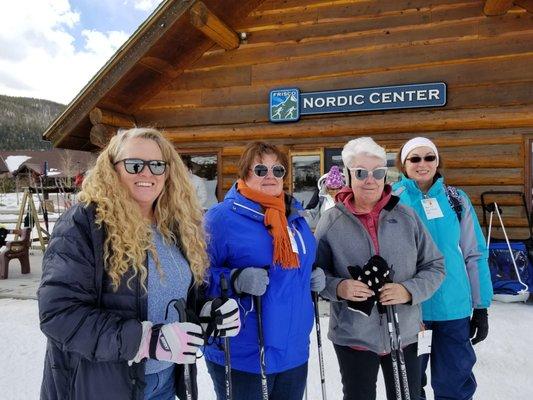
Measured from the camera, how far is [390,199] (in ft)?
7.57

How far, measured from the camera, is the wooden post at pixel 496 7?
507 cm

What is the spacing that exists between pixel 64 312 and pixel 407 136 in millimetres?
5301

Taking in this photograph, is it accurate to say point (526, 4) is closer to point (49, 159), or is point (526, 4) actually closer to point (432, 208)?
point (432, 208)

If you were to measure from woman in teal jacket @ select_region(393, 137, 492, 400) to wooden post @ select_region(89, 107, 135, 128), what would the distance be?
5.09m

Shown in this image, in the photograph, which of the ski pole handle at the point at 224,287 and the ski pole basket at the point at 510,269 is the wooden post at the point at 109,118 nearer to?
the ski pole handle at the point at 224,287

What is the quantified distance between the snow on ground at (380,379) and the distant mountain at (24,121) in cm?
7774

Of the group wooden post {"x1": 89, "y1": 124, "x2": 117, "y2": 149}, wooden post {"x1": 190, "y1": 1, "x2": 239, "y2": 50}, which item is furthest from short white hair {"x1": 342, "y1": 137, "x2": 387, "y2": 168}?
wooden post {"x1": 89, "y1": 124, "x2": 117, "y2": 149}

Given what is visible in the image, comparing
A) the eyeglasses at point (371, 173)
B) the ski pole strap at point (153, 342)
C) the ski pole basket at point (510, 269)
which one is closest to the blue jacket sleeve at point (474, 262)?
the eyeglasses at point (371, 173)

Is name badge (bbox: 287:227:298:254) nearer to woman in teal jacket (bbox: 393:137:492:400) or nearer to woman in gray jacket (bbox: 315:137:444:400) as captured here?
woman in gray jacket (bbox: 315:137:444:400)

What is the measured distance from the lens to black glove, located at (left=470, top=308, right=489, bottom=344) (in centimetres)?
265

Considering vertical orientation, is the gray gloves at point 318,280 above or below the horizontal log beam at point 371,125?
below

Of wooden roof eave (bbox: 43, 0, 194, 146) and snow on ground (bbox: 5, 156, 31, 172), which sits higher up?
snow on ground (bbox: 5, 156, 31, 172)

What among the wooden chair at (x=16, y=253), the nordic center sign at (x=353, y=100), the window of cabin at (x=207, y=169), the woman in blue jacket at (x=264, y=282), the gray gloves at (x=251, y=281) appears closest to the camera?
the gray gloves at (x=251, y=281)

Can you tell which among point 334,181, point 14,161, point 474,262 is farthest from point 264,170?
point 14,161
